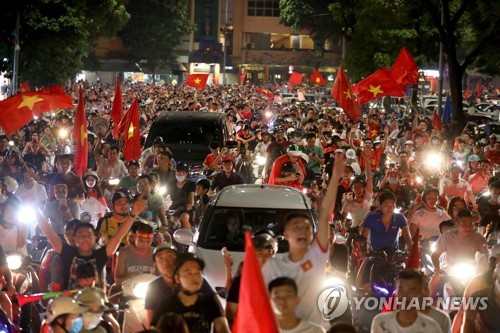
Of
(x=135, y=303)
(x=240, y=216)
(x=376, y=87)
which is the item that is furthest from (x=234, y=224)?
(x=376, y=87)

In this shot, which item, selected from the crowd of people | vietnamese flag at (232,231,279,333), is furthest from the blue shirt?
vietnamese flag at (232,231,279,333)

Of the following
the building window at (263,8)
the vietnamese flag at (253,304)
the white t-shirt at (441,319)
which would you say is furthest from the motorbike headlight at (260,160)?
the building window at (263,8)

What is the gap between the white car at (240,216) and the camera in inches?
411

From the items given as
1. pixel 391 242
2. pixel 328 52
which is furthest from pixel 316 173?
pixel 328 52

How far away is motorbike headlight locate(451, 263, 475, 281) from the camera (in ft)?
33.0

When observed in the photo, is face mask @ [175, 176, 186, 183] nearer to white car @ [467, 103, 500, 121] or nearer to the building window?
white car @ [467, 103, 500, 121]

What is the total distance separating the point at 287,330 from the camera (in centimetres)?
662

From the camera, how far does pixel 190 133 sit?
20875mm

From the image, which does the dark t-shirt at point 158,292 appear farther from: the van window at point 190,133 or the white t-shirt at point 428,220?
the van window at point 190,133

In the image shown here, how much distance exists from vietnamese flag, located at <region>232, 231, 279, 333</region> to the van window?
46.8 ft

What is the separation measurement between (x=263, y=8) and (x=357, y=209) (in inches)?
4344

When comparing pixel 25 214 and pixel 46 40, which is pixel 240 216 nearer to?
pixel 25 214

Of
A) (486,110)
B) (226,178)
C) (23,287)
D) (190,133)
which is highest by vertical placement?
(486,110)

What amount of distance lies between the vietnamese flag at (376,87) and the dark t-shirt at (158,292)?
69.7 ft
